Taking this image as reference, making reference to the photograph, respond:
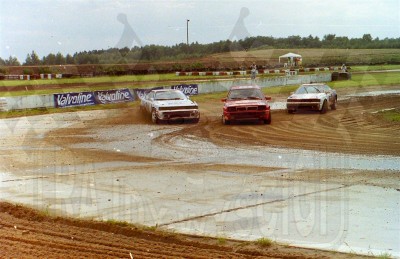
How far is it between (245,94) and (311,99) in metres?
3.81

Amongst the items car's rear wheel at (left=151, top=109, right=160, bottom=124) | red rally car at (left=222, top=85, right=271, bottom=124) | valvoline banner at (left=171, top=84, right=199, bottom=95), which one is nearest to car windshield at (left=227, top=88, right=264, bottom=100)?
red rally car at (left=222, top=85, right=271, bottom=124)

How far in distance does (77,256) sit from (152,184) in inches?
184

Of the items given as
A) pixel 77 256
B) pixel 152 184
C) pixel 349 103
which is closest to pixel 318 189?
pixel 152 184

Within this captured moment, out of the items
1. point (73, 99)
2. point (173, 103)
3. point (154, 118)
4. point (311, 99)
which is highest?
point (173, 103)

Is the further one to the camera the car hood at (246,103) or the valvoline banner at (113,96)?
the valvoline banner at (113,96)

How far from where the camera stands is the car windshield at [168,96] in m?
23.7

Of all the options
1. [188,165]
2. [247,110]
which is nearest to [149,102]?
[247,110]

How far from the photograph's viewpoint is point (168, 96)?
2386 cm

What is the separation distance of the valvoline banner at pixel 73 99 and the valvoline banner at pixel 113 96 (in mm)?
433

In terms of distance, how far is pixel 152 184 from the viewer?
38.1 feet

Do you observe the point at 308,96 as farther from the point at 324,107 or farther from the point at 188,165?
the point at 188,165

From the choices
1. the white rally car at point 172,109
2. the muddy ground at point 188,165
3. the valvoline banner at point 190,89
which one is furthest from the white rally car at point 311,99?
the valvoline banner at point 190,89

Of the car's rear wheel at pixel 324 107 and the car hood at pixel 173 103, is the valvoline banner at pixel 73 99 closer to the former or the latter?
the car hood at pixel 173 103

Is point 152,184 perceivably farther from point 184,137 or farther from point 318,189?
point 184,137
